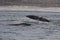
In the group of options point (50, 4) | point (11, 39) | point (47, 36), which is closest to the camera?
point (11, 39)

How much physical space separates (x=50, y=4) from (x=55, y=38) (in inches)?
742

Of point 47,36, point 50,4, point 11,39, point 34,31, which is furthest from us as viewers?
point 50,4

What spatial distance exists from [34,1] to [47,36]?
65.1ft

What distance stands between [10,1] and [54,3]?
14.6 feet

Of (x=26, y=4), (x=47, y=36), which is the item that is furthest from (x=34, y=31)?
(x=26, y=4)

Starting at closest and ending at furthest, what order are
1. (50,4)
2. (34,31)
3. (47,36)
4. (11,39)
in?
(11,39)
(47,36)
(34,31)
(50,4)

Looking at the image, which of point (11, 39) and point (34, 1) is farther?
point (34, 1)

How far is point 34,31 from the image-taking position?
27.6ft

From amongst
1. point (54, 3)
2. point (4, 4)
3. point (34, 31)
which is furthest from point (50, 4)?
point (34, 31)

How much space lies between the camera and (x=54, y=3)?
86.6 ft

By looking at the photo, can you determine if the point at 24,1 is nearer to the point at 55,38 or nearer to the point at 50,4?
the point at 50,4

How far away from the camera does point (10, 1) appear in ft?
88.1

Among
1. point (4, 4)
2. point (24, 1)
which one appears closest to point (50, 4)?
point (24, 1)

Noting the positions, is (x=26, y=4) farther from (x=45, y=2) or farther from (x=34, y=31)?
(x=34, y=31)
